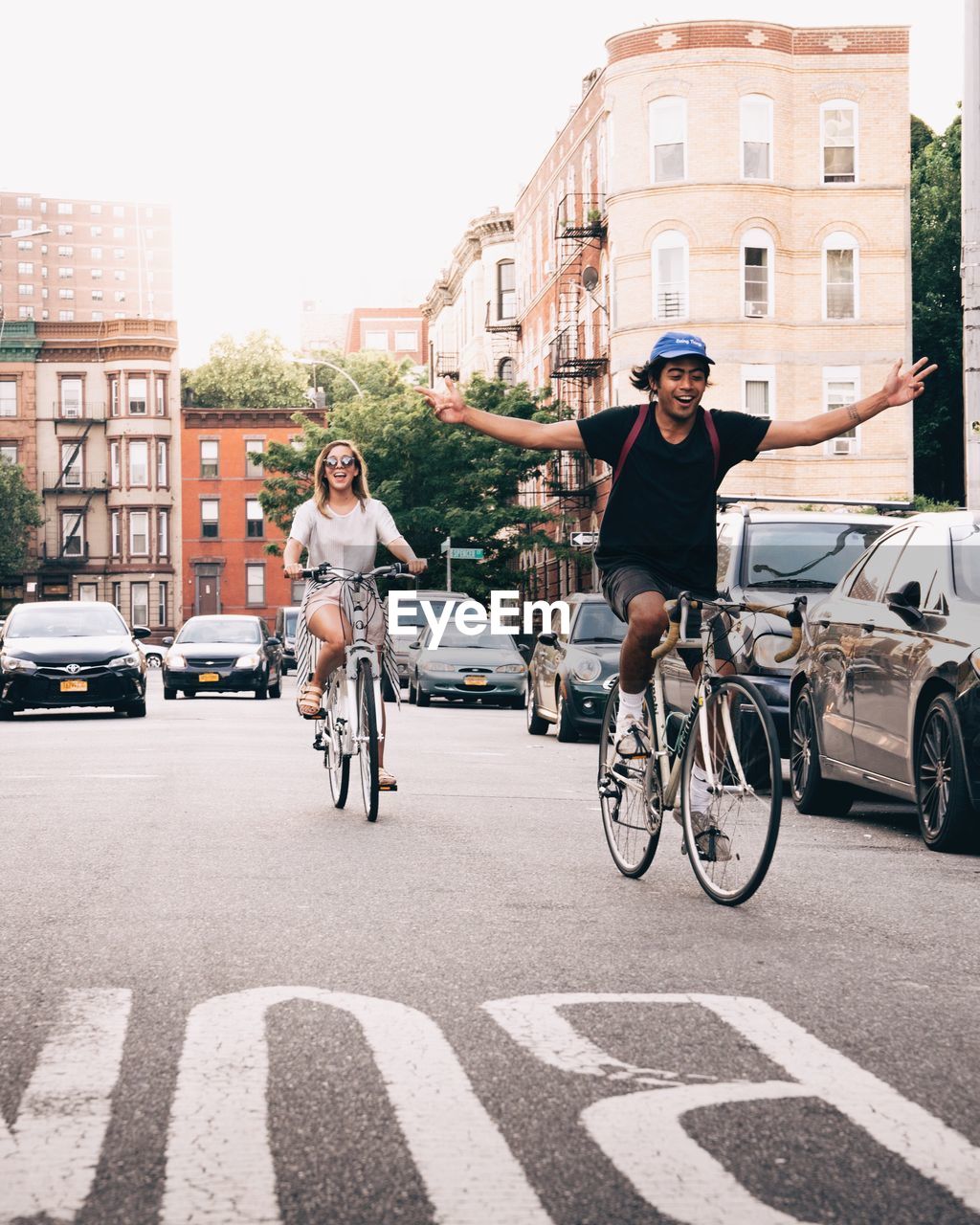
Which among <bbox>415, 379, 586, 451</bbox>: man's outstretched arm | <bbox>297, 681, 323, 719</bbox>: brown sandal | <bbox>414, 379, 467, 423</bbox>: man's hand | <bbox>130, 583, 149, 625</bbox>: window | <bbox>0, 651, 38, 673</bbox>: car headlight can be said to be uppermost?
<bbox>414, 379, 467, 423</bbox>: man's hand

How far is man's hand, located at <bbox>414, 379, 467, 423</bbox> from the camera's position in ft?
24.5

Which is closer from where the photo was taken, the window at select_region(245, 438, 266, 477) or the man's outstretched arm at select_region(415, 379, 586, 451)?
the man's outstretched arm at select_region(415, 379, 586, 451)

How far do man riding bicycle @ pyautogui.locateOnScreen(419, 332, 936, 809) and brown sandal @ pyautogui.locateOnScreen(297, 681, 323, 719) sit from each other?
3508 millimetres

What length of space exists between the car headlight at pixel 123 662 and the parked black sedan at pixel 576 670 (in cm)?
516

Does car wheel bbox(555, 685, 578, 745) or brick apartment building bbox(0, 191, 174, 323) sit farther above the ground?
brick apartment building bbox(0, 191, 174, 323)

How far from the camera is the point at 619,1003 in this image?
17.1 ft

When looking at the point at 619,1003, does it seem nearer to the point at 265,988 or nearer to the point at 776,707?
the point at 265,988

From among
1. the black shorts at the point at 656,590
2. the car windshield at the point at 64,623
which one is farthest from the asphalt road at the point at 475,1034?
the car windshield at the point at 64,623

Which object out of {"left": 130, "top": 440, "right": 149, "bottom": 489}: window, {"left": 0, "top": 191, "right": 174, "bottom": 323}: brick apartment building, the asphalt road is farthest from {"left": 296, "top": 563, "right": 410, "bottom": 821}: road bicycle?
{"left": 0, "top": 191, "right": 174, "bottom": 323}: brick apartment building

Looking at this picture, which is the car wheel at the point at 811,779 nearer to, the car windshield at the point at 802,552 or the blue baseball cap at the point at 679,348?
the car windshield at the point at 802,552

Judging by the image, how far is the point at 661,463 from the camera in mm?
7340

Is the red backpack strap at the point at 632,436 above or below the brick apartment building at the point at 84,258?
below

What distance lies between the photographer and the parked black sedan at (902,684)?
9188 mm

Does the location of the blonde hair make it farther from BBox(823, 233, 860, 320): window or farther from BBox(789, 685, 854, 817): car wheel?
BBox(823, 233, 860, 320): window
